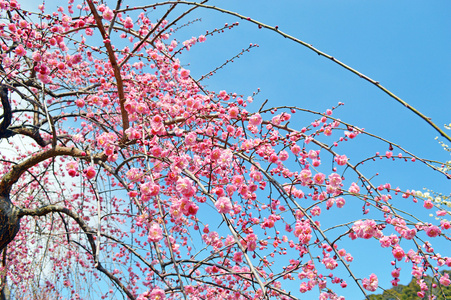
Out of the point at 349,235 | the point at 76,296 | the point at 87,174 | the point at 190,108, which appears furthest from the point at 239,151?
the point at 76,296

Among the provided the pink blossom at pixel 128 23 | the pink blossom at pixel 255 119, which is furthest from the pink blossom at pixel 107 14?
the pink blossom at pixel 255 119

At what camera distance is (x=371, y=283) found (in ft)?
7.29

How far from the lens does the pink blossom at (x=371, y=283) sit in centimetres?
218

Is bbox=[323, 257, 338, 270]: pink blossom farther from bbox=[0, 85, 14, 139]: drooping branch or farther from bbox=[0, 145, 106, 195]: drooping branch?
bbox=[0, 85, 14, 139]: drooping branch

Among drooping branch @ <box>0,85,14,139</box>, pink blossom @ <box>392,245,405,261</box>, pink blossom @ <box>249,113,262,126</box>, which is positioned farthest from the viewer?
drooping branch @ <box>0,85,14,139</box>

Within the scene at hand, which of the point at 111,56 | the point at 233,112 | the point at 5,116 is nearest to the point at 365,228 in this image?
the point at 233,112

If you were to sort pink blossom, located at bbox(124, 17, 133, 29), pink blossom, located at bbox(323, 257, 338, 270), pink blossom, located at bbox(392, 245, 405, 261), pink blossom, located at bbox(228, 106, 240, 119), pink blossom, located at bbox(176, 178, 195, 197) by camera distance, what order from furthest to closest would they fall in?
pink blossom, located at bbox(124, 17, 133, 29) < pink blossom, located at bbox(228, 106, 240, 119) < pink blossom, located at bbox(323, 257, 338, 270) < pink blossom, located at bbox(392, 245, 405, 261) < pink blossom, located at bbox(176, 178, 195, 197)

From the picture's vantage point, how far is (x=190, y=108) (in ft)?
9.94

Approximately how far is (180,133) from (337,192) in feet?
4.56

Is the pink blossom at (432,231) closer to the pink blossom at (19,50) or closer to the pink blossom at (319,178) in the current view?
the pink blossom at (319,178)

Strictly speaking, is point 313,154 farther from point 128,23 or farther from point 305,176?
point 128,23

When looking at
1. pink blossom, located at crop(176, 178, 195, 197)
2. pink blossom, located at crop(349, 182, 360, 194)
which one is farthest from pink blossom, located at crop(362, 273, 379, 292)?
pink blossom, located at crop(176, 178, 195, 197)

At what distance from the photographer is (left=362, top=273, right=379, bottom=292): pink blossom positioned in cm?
218

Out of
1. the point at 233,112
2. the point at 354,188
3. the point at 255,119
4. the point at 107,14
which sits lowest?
the point at 354,188
